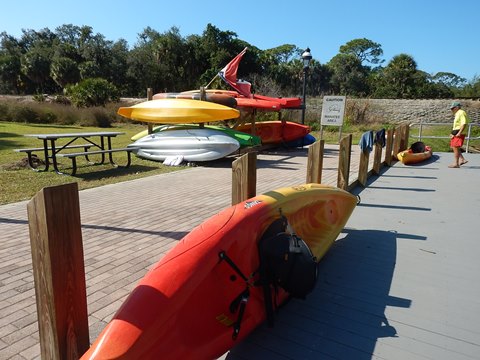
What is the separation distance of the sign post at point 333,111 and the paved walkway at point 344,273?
2.88m

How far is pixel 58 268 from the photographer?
172 cm

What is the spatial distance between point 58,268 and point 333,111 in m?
8.84

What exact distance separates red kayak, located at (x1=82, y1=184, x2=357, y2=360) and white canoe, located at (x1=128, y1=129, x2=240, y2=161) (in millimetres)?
7396

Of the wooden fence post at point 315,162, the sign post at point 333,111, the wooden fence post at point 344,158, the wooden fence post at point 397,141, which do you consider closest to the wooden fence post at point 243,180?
the wooden fence post at point 315,162

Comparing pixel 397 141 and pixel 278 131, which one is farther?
pixel 278 131

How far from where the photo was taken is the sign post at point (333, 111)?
31.0ft

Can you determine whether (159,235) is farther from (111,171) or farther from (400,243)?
(111,171)

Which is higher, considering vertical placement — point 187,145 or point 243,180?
point 243,180

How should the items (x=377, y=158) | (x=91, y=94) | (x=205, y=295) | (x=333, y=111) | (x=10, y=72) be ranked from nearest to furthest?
(x=205, y=295) < (x=377, y=158) < (x=333, y=111) < (x=91, y=94) < (x=10, y=72)

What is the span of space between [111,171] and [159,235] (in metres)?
5.21

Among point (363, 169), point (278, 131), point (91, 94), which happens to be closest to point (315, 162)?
point (363, 169)

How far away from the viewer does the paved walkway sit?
2516 millimetres

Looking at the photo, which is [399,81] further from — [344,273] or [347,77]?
[344,273]

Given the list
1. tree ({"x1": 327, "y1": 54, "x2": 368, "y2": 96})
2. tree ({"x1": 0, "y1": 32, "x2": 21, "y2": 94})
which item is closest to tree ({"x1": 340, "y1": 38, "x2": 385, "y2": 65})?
tree ({"x1": 327, "y1": 54, "x2": 368, "y2": 96})
